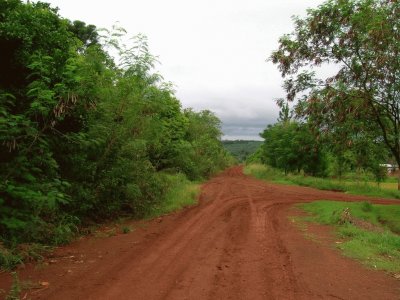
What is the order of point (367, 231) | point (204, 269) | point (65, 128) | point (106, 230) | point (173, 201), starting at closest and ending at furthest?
point (204, 269), point (65, 128), point (106, 230), point (367, 231), point (173, 201)

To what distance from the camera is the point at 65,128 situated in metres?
10.3

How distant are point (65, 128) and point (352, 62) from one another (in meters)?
11.8

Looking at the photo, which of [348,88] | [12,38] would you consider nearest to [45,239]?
[12,38]

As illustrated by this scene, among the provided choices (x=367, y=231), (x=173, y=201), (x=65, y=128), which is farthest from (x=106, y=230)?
(x=367, y=231)

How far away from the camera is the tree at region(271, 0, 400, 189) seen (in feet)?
46.8

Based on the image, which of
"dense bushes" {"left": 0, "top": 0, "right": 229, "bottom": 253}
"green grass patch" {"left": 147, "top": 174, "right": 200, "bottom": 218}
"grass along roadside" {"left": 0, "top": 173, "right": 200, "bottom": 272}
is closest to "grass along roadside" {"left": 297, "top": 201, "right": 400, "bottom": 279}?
"green grass patch" {"left": 147, "top": 174, "right": 200, "bottom": 218}

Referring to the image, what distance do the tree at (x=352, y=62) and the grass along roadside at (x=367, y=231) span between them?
8.76 ft

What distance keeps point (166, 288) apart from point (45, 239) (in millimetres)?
3848

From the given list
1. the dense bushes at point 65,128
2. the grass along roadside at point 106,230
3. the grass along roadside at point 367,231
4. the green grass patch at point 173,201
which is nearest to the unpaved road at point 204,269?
the grass along roadside at point 106,230

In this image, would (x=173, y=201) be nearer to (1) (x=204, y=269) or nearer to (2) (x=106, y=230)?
(2) (x=106, y=230)

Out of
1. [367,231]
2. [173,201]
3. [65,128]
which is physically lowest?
[367,231]

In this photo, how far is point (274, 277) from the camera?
23.3 ft

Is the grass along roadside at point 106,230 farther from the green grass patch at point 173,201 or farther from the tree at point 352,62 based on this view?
the tree at point 352,62

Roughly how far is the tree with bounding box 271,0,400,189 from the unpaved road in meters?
5.80
